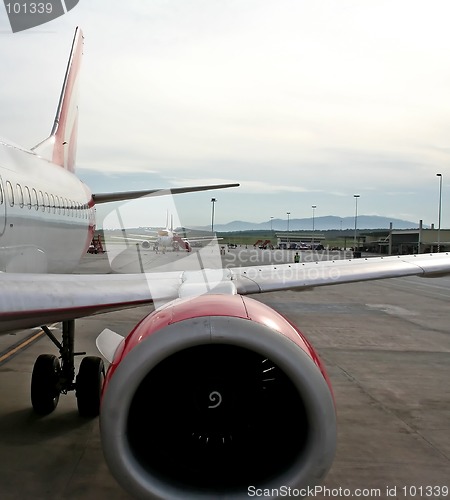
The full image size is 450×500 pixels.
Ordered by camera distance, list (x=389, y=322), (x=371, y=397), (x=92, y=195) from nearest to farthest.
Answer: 1. (x=371, y=397)
2. (x=92, y=195)
3. (x=389, y=322)

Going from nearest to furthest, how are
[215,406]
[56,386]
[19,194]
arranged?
[215,406] → [19,194] → [56,386]

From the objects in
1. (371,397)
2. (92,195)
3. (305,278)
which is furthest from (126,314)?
(305,278)

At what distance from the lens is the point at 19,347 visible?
415 inches

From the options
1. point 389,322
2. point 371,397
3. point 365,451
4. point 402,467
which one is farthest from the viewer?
point 389,322

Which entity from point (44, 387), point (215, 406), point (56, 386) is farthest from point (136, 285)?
point (56, 386)

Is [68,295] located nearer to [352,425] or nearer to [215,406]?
[215,406]

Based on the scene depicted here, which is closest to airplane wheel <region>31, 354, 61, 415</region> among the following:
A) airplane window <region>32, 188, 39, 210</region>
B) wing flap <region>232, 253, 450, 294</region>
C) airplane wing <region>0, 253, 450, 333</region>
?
airplane window <region>32, 188, 39, 210</region>

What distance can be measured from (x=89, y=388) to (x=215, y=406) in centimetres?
335

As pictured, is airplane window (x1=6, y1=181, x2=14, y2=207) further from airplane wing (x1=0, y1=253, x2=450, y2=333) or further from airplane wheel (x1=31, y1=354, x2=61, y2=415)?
airplane wheel (x1=31, y1=354, x2=61, y2=415)

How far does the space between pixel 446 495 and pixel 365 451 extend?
1.01 meters

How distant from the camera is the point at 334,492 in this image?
4.76 metres

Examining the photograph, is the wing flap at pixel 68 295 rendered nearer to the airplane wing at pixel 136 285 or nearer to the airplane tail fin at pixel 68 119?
the airplane wing at pixel 136 285

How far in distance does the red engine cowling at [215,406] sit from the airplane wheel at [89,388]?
3138 mm

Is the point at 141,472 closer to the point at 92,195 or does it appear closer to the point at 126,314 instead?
the point at 92,195
